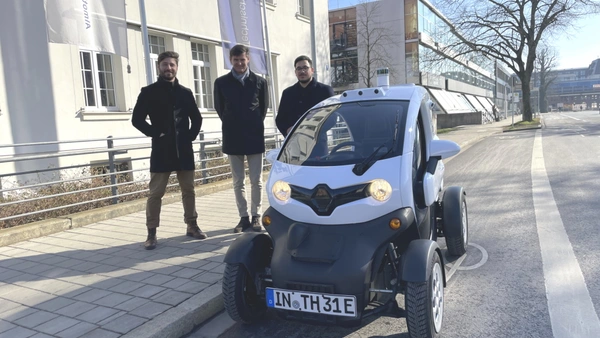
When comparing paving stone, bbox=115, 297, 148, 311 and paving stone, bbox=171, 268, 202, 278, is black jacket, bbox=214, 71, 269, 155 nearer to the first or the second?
paving stone, bbox=171, 268, 202, 278

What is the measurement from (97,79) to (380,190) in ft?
32.2

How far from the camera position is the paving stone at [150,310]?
339cm

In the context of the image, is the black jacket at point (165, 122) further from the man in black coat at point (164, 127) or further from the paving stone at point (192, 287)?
the paving stone at point (192, 287)

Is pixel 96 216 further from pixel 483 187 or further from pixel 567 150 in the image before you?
pixel 567 150

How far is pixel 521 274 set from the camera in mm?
4145

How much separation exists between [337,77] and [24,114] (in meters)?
33.9

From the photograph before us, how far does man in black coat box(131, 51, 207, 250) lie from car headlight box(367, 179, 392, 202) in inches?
115

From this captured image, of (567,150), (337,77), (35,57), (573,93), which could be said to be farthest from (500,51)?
(573,93)

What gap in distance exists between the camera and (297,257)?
291 cm

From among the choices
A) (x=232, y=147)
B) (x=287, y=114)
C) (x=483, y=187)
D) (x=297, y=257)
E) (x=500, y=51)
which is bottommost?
(x=483, y=187)

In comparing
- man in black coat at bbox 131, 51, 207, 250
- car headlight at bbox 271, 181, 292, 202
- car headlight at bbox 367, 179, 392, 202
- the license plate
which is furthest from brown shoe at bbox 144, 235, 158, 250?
car headlight at bbox 367, 179, 392, 202

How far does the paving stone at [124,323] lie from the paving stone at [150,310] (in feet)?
0.18

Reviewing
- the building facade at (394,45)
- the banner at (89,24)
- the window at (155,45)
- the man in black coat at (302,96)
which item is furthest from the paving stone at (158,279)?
the building facade at (394,45)

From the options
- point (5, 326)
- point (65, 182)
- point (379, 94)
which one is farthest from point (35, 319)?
point (65, 182)
